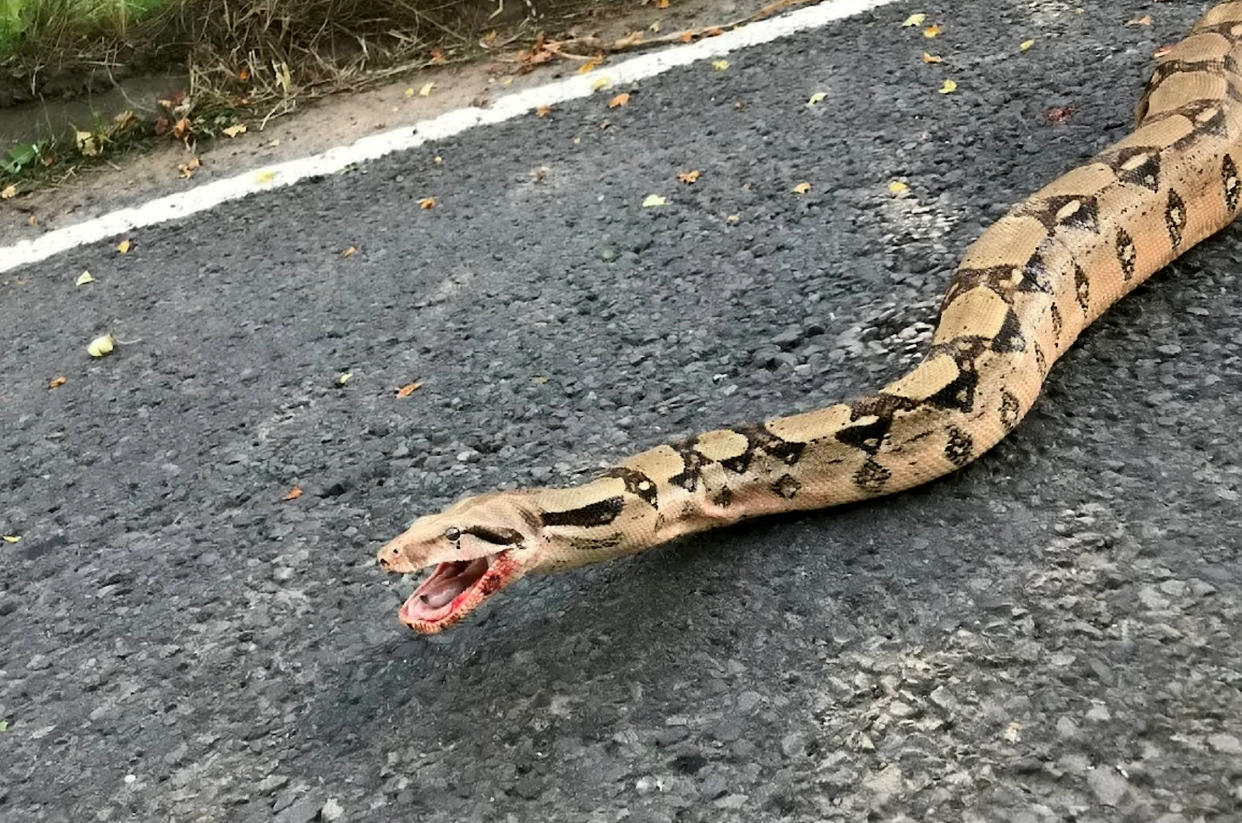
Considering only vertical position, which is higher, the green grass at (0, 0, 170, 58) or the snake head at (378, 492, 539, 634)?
the green grass at (0, 0, 170, 58)

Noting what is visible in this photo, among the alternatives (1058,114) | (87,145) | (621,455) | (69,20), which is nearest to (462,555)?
(621,455)

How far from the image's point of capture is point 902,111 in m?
5.37

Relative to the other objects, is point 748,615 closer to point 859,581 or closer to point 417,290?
point 859,581

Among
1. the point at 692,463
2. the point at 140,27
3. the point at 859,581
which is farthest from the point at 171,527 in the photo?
the point at 140,27

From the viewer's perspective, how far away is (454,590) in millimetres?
3217

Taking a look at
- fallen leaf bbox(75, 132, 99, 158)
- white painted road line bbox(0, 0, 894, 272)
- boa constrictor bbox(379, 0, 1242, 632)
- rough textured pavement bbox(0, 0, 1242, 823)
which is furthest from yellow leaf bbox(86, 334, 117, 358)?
boa constrictor bbox(379, 0, 1242, 632)

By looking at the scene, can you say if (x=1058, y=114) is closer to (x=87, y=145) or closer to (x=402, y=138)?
(x=402, y=138)

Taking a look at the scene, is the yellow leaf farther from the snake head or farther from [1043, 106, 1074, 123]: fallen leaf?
[1043, 106, 1074, 123]: fallen leaf

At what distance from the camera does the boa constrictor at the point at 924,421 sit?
322 centimetres

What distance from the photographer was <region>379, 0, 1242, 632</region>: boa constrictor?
3223 mm

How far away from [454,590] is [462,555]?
155mm

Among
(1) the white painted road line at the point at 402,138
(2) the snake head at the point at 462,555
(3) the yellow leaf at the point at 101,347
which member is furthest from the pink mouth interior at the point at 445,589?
(1) the white painted road line at the point at 402,138

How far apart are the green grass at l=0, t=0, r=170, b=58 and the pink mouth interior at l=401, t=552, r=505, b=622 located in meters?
6.40

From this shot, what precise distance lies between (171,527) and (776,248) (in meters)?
3.13
